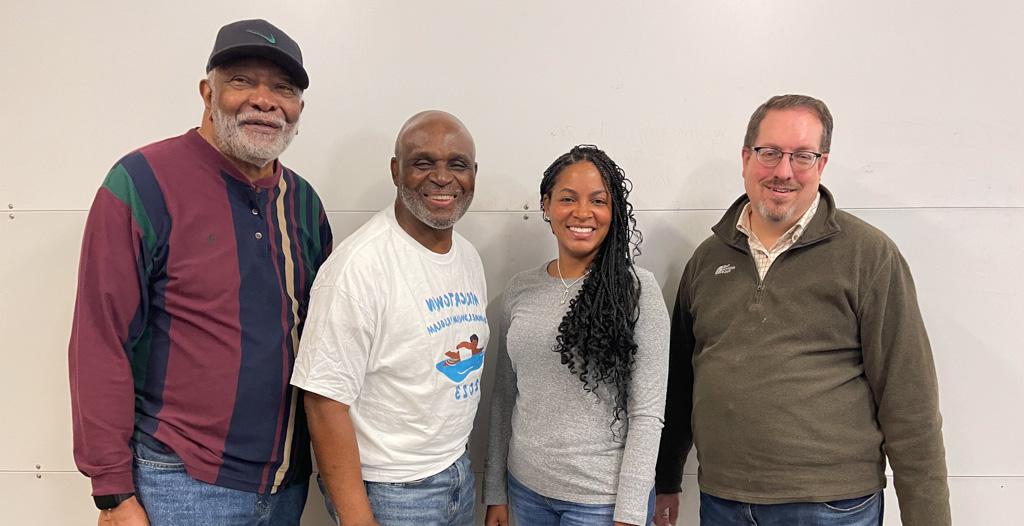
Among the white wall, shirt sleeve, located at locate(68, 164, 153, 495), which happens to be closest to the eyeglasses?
the white wall

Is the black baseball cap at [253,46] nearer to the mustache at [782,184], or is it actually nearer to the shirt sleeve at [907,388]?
the mustache at [782,184]

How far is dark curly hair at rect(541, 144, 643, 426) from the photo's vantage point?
1.34 metres

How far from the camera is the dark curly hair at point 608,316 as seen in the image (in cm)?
134

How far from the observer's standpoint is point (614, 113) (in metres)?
1.75

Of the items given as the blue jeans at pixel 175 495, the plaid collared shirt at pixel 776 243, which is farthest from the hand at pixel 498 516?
the plaid collared shirt at pixel 776 243

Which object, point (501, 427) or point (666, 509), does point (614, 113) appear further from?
point (666, 509)

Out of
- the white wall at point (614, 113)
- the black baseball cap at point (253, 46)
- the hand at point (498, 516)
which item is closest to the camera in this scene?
the black baseball cap at point (253, 46)

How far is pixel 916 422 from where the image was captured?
128 centimetres

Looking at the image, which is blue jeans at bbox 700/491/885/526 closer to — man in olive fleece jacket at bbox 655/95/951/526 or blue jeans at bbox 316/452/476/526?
man in olive fleece jacket at bbox 655/95/951/526

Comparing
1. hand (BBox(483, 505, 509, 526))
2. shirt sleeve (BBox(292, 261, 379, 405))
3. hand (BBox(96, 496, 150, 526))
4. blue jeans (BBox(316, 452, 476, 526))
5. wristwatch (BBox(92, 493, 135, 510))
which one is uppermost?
shirt sleeve (BBox(292, 261, 379, 405))

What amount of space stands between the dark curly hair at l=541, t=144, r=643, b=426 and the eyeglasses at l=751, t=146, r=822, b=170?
35 cm

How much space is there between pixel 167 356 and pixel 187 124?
888mm

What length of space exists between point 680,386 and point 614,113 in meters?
0.86

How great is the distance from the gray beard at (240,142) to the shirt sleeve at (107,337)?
219 millimetres
